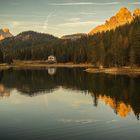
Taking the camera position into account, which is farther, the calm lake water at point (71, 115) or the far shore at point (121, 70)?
the far shore at point (121, 70)

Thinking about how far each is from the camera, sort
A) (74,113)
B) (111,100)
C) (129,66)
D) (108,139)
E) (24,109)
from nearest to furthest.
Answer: (108,139)
(74,113)
(24,109)
(111,100)
(129,66)

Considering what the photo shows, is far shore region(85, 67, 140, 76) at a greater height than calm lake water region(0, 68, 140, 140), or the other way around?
far shore region(85, 67, 140, 76)

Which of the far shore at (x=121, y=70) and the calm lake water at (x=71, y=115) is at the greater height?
the far shore at (x=121, y=70)

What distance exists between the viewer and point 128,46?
17012 cm

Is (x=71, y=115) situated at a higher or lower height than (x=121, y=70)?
lower

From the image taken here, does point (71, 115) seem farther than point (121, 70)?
No

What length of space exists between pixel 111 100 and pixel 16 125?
101 ft

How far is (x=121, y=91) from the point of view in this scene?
300ft

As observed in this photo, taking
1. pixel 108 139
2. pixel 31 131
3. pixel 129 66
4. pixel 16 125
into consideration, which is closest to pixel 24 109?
pixel 16 125

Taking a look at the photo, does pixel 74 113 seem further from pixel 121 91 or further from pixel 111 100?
pixel 121 91

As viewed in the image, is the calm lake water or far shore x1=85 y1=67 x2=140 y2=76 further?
A: far shore x1=85 y1=67 x2=140 y2=76

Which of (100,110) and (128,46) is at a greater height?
(128,46)

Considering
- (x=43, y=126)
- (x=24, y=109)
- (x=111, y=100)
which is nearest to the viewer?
(x=43, y=126)

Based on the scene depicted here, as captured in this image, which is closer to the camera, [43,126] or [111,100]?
[43,126]
